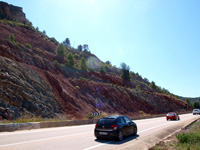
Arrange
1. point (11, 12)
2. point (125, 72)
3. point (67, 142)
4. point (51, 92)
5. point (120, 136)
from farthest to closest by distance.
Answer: point (11, 12) → point (125, 72) → point (51, 92) → point (120, 136) → point (67, 142)

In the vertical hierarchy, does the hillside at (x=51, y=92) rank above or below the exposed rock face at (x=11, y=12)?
below

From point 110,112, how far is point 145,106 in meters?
20.5

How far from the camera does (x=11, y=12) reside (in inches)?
3324

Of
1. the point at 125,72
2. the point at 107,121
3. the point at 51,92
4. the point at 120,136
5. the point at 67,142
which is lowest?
the point at 67,142

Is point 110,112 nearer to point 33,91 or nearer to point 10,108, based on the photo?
point 33,91

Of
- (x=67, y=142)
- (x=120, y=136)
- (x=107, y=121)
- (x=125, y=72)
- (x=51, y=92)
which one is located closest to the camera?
(x=67, y=142)

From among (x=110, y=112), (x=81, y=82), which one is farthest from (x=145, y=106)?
(x=81, y=82)

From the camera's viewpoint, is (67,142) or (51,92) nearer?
(67,142)

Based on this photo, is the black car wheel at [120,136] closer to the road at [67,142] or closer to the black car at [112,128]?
the black car at [112,128]

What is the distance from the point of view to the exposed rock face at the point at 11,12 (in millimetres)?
79650

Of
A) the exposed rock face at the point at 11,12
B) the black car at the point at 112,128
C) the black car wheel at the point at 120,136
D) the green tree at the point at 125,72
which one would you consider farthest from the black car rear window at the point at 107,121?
the exposed rock face at the point at 11,12

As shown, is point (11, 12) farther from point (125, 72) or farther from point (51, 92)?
point (51, 92)

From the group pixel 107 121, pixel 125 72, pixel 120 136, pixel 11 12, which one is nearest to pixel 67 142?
pixel 107 121

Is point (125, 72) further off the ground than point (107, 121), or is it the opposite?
point (125, 72)
